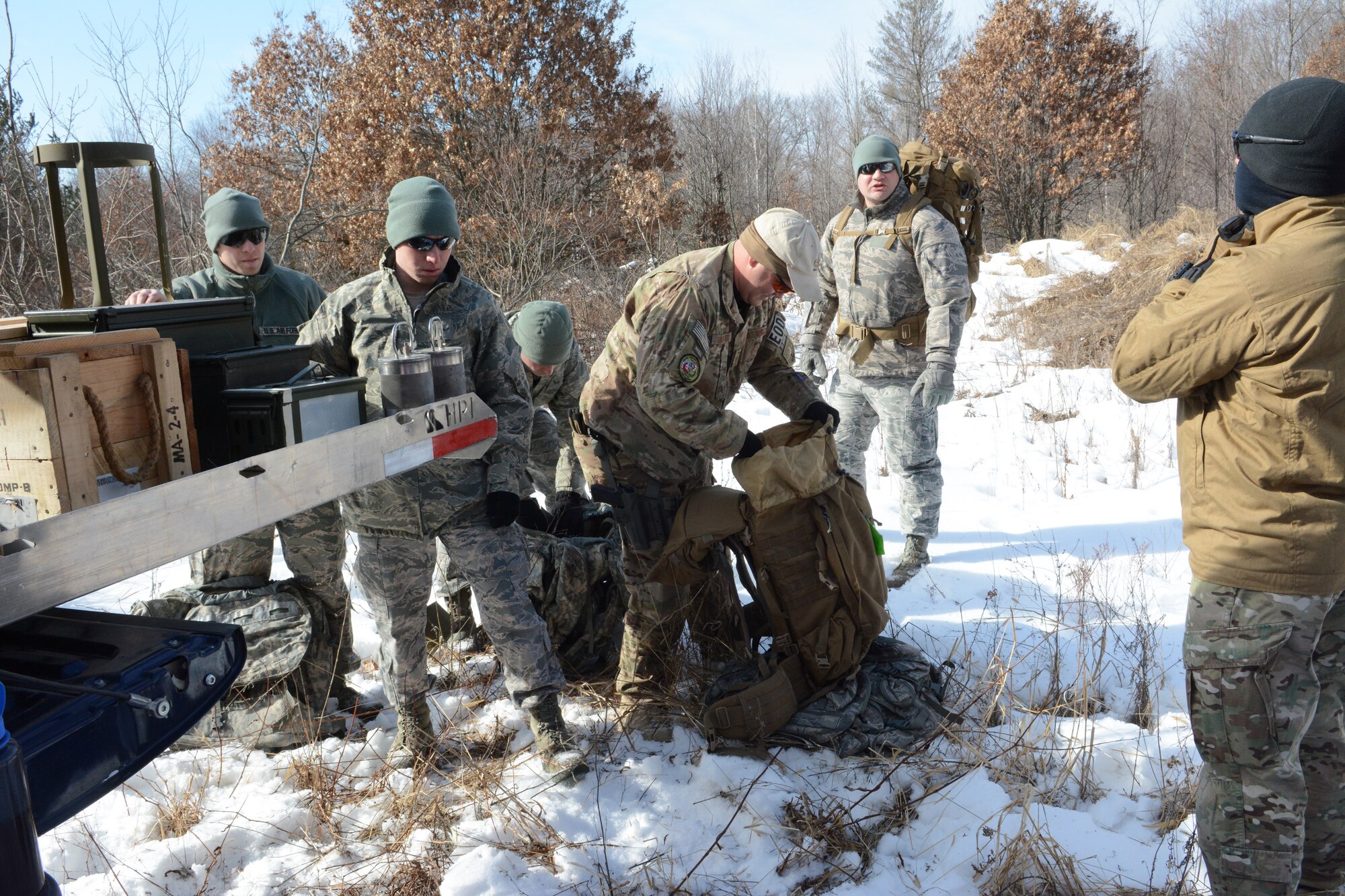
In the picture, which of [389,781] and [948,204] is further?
[948,204]

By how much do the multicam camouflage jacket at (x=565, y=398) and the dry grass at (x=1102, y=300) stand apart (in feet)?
21.6

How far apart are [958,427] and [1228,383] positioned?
5692 mm

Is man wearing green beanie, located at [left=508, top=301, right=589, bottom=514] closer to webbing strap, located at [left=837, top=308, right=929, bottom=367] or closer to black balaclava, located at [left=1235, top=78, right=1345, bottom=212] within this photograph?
webbing strap, located at [left=837, top=308, right=929, bottom=367]

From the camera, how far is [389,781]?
3.10 m

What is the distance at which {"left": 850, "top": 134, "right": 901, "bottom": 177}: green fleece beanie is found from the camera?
15.5 feet

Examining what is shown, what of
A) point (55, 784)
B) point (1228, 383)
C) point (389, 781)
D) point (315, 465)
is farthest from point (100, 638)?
point (1228, 383)

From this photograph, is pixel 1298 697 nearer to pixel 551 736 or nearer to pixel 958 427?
pixel 551 736

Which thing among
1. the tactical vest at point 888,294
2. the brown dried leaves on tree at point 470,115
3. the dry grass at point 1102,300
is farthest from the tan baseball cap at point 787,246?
the brown dried leaves on tree at point 470,115

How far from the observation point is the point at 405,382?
2.19 metres

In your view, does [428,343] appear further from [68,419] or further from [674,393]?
[68,419]

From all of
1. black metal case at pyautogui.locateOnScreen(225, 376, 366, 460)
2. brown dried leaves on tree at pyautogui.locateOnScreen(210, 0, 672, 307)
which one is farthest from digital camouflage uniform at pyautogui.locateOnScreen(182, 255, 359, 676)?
brown dried leaves on tree at pyautogui.locateOnScreen(210, 0, 672, 307)

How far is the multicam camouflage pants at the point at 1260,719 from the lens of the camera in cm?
207

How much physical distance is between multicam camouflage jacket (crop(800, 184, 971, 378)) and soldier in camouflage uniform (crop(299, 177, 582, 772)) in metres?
2.23

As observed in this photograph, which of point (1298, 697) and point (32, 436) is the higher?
point (32, 436)
